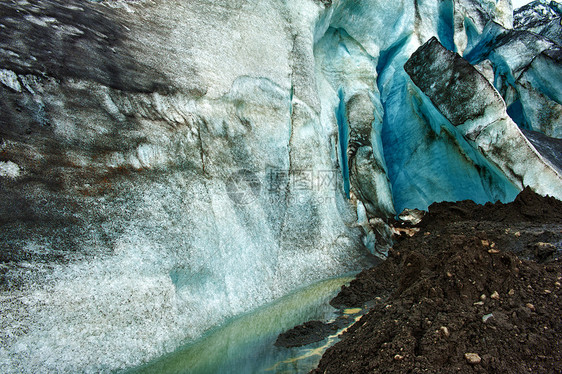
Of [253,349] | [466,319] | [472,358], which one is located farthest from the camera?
[253,349]

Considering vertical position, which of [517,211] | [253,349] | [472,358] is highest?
[517,211]

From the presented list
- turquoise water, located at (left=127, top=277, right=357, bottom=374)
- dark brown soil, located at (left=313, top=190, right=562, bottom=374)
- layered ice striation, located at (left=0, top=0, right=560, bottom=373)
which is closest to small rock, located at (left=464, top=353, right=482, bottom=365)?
dark brown soil, located at (left=313, top=190, right=562, bottom=374)

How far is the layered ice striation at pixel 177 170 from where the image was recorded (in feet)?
9.01

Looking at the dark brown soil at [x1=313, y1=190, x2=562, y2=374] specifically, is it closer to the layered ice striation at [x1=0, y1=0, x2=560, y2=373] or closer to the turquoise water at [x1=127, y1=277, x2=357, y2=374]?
the turquoise water at [x1=127, y1=277, x2=357, y2=374]

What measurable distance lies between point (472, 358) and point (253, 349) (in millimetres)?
1686

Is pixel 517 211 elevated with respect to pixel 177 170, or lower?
elevated

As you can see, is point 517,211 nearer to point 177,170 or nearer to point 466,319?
point 466,319

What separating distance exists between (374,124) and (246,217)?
430 cm

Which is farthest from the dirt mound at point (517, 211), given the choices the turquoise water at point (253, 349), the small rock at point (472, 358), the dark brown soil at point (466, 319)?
the small rock at point (472, 358)

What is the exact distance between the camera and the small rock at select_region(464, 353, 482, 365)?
1.89 meters

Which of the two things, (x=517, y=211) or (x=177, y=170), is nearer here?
(x=177, y=170)

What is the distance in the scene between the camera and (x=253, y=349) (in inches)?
120

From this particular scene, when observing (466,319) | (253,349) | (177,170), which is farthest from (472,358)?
(177,170)

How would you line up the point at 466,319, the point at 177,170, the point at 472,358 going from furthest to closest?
the point at 177,170
the point at 466,319
the point at 472,358
